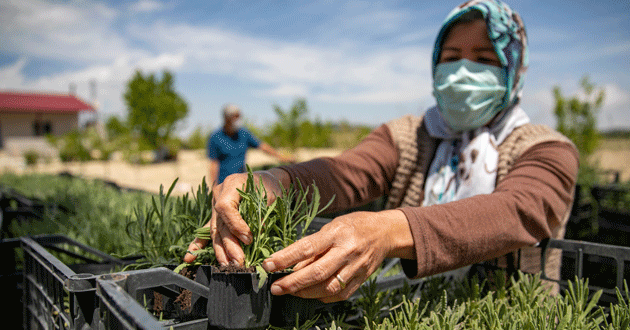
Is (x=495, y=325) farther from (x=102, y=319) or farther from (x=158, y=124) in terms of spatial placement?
(x=158, y=124)

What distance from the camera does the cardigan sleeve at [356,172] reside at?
5.30 feet

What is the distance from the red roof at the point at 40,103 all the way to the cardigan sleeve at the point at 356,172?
38689 mm

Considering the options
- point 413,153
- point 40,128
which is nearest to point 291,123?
point 413,153

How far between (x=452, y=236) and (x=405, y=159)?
91 cm

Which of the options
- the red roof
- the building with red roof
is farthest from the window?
the red roof

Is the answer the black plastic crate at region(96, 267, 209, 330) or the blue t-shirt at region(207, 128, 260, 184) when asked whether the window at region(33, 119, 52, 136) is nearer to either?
the blue t-shirt at region(207, 128, 260, 184)

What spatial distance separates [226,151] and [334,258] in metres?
4.80

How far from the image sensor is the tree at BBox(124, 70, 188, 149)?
24.6 metres

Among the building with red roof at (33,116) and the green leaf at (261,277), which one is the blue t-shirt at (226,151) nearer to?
the green leaf at (261,277)

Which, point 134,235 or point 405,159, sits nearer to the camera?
point 134,235

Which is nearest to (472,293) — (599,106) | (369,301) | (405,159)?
(369,301)

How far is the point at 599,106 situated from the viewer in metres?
11.7

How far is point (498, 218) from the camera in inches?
48.7

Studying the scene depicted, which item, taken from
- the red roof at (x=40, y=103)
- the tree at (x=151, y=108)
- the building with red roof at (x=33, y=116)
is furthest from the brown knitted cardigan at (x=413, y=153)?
the red roof at (x=40, y=103)
